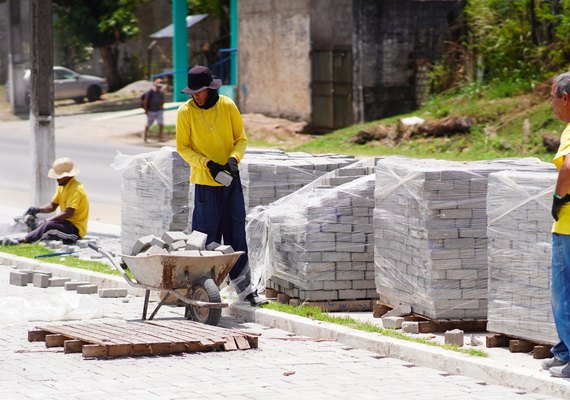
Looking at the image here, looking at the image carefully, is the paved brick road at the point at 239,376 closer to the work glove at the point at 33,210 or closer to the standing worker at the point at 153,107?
the work glove at the point at 33,210

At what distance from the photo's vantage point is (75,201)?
14.5 metres

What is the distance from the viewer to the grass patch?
27.5 feet

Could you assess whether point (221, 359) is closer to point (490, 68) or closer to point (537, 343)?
point (537, 343)

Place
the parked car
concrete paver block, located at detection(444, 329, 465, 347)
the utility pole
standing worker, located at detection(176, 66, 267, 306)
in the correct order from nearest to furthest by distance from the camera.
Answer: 1. concrete paver block, located at detection(444, 329, 465, 347)
2. standing worker, located at detection(176, 66, 267, 306)
3. the utility pole
4. the parked car

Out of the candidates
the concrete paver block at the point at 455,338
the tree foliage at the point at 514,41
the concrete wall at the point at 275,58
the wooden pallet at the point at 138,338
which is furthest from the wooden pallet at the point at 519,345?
the concrete wall at the point at 275,58

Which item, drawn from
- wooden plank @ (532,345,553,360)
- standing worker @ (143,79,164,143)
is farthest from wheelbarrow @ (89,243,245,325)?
standing worker @ (143,79,164,143)

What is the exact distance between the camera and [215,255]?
979 centimetres

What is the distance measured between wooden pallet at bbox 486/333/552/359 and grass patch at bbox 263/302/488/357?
0.89 feet

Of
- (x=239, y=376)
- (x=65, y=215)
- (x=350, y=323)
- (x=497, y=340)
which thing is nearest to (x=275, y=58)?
(x=65, y=215)

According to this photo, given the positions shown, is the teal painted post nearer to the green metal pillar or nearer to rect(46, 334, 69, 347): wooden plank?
the green metal pillar

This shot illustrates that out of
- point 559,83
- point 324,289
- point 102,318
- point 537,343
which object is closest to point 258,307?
point 324,289

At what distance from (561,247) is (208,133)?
156 inches

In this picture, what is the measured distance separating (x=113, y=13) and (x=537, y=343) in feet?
134

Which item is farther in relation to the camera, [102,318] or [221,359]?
[102,318]
